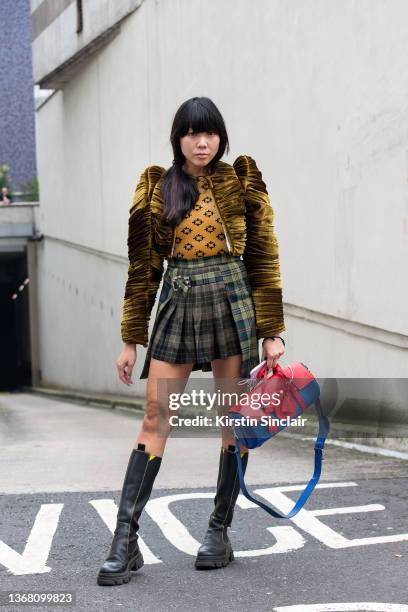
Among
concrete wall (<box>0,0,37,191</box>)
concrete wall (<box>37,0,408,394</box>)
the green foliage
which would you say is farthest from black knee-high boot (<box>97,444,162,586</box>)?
concrete wall (<box>0,0,37,191</box>)

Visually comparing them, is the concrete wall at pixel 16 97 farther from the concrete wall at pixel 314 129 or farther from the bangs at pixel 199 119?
the bangs at pixel 199 119

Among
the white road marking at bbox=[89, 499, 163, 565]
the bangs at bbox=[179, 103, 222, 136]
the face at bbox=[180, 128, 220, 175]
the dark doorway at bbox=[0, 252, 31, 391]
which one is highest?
the bangs at bbox=[179, 103, 222, 136]

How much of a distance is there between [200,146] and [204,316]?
2.27 feet

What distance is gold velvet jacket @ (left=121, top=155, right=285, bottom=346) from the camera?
3820 mm

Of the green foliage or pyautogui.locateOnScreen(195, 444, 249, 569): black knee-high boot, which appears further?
the green foliage

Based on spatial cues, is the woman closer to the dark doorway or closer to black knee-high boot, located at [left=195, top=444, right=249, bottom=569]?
black knee-high boot, located at [left=195, top=444, right=249, bottom=569]

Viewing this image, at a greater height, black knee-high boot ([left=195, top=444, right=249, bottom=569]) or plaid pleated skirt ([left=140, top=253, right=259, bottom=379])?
plaid pleated skirt ([left=140, top=253, right=259, bottom=379])

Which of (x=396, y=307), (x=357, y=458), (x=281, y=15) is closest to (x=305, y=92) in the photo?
(x=281, y=15)

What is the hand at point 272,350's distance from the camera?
12.3 ft

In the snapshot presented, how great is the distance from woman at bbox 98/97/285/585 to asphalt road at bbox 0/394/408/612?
22cm

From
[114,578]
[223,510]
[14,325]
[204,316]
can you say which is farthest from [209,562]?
[14,325]

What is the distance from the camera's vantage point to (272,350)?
12.4ft

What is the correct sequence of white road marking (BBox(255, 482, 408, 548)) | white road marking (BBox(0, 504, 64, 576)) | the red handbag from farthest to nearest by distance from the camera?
white road marking (BBox(255, 482, 408, 548))
white road marking (BBox(0, 504, 64, 576))
the red handbag

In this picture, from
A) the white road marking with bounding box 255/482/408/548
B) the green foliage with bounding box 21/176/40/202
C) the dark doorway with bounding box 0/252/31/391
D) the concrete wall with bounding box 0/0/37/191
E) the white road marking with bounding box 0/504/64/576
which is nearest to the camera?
the white road marking with bounding box 0/504/64/576
